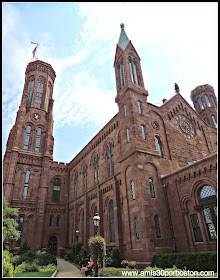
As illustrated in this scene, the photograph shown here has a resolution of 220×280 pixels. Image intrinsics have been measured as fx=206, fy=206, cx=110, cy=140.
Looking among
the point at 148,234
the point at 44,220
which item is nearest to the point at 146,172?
the point at 148,234

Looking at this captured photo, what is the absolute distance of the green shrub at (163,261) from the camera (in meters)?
13.5

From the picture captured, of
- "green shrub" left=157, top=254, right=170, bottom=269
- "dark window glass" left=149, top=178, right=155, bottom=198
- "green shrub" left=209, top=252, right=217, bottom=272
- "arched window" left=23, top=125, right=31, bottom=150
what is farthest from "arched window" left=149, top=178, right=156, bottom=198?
"arched window" left=23, top=125, right=31, bottom=150

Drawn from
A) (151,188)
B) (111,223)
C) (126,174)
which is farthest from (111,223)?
(151,188)

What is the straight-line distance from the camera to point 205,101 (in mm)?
39750

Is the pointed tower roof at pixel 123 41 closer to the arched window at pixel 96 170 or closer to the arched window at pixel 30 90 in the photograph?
the arched window at pixel 96 170

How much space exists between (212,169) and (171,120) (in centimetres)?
1086

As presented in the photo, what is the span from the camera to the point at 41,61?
149ft

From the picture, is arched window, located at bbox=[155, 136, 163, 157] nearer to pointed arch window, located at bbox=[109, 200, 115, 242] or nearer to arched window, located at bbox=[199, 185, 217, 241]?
arched window, located at bbox=[199, 185, 217, 241]

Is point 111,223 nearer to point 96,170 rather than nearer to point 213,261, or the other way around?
point 96,170

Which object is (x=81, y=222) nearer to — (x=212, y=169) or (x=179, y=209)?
(x=179, y=209)

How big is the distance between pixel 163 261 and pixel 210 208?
4.76m

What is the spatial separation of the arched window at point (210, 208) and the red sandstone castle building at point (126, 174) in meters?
0.06

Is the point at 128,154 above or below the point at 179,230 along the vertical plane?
above

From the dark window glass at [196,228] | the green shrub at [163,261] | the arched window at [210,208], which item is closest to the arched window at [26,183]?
the green shrub at [163,261]
